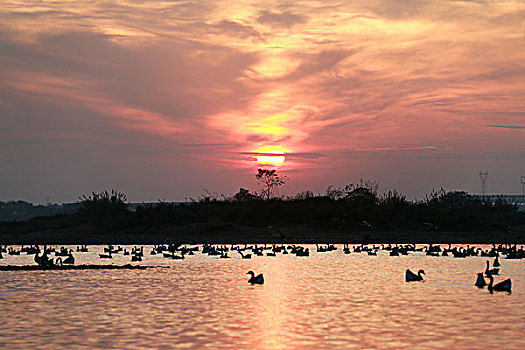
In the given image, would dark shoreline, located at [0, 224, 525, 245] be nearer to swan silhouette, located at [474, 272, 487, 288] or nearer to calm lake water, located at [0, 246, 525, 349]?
calm lake water, located at [0, 246, 525, 349]

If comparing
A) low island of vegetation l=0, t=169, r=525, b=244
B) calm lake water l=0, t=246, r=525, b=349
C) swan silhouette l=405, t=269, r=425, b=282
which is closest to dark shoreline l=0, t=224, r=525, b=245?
low island of vegetation l=0, t=169, r=525, b=244

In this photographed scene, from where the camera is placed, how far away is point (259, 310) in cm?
2850

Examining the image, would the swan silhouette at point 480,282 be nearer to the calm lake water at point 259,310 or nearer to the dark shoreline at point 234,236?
the calm lake water at point 259,310

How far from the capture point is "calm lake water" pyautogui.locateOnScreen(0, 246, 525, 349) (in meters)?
21.9

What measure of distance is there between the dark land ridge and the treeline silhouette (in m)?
0.11

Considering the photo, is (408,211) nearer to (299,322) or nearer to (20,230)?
(20,230)

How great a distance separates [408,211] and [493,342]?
82350 mm

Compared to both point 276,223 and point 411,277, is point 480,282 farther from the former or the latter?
point 276,223

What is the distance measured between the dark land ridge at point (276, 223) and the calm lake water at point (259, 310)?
37752mm

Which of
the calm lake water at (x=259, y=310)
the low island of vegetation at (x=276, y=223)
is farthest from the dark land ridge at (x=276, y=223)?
the calm lake water at (x=259, y=310)

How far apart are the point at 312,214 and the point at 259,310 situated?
230ft

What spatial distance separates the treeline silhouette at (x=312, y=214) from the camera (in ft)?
315

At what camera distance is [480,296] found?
→ 1275 inches

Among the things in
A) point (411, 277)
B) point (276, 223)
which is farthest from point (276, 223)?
point (411, 277)
